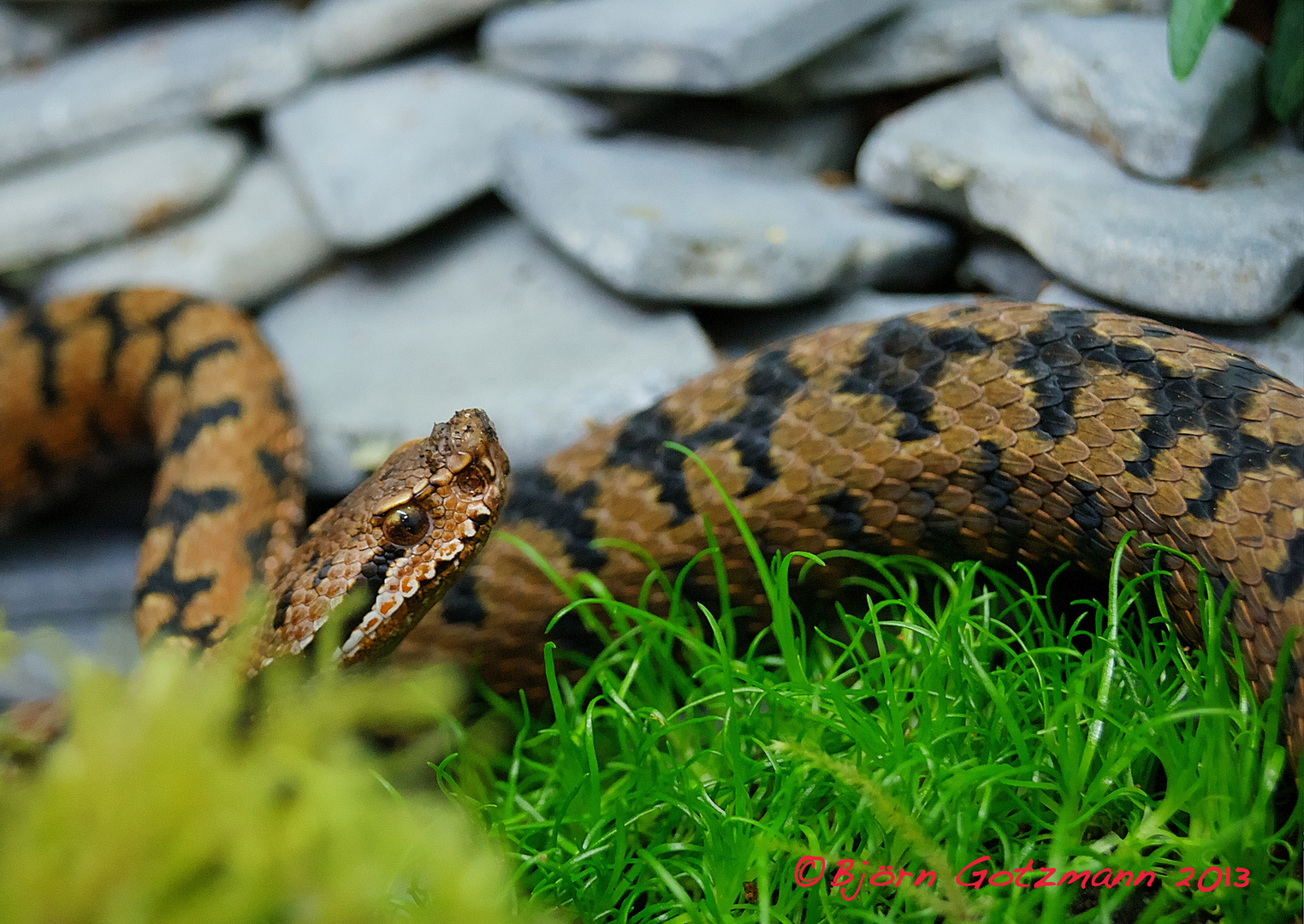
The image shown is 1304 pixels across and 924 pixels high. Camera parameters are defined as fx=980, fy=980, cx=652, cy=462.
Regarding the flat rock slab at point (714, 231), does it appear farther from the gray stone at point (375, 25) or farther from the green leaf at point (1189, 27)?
the green leaf at point (1189, 27)

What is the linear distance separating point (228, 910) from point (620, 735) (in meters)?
1.00

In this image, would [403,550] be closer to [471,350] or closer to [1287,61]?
[471,350]

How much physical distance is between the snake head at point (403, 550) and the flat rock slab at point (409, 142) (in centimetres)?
156

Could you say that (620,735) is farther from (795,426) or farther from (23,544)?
(23,544)

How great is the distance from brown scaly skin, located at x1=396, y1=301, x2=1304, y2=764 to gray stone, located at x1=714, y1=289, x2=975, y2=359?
0.58 m

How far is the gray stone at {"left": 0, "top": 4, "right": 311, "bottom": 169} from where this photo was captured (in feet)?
11.3

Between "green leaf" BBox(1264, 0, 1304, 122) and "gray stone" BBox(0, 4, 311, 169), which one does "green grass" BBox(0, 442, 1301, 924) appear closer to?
"green leaf" BBox(1264, 0, 1304, 122)

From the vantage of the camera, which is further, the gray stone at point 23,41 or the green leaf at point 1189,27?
the gray stone at point 23,41

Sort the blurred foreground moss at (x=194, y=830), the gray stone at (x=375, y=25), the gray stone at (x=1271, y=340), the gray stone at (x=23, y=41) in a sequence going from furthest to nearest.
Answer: the gray stone at (x=23, y=41), the gray stone at (x=375, y=25), the gray stone at (x=1271, y=340), the blurred foreground moss at (x=194, y=830)

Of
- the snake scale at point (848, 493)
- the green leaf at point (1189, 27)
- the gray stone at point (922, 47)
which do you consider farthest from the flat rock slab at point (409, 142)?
the green leaf at point (1189, 27)

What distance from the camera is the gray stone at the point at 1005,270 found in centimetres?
255

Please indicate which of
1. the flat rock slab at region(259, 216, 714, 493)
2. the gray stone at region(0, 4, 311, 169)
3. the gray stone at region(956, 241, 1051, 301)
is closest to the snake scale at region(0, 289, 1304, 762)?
the flat rock slab at region(259, 216, 714, 493)

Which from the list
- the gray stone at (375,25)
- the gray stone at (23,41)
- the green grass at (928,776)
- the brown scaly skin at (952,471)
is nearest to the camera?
the green grass at (928,776)

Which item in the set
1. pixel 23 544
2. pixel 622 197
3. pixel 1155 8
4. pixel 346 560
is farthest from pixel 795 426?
pixel 23 544
